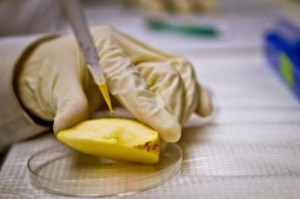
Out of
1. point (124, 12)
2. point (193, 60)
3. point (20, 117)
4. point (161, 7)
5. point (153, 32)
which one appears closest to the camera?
point (20, 117)

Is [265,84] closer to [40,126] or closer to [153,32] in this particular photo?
Result: [40,126]

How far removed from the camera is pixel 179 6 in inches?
85.7

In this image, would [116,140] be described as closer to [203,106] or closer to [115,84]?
[115,84]

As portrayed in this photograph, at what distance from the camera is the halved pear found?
0.63m

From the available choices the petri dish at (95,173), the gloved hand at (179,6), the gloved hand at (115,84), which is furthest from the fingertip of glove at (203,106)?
the gloved hand at (179,6)

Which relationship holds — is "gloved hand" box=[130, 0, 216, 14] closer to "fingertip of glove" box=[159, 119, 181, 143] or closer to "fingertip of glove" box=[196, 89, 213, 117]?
"fingertip of glove" box=[196, 89, 213, 117]

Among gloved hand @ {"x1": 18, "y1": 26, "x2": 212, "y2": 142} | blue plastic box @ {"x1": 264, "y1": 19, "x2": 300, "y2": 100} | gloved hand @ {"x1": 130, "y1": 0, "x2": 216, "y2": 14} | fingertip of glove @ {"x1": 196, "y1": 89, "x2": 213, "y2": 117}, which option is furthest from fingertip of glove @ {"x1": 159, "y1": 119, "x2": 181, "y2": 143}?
gloved hand @ {"x1": 130, "y1": 0, "x2": 216, "y2": 14}

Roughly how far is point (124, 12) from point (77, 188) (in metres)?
1.87

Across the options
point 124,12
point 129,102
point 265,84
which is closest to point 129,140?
point 129,102

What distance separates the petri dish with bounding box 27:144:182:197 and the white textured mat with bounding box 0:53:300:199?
1cm

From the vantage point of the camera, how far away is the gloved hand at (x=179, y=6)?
2.17 m

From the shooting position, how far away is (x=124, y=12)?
7.93ft

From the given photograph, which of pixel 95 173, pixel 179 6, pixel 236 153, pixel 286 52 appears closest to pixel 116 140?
pixel 95 173

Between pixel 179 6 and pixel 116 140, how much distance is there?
1.63 m
